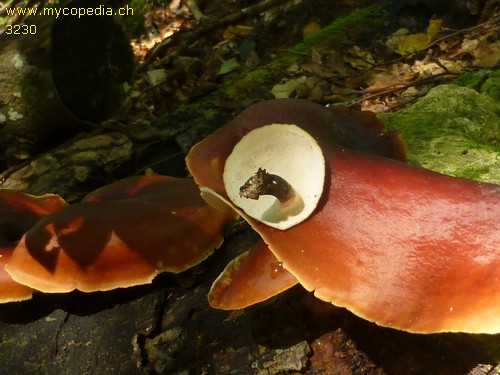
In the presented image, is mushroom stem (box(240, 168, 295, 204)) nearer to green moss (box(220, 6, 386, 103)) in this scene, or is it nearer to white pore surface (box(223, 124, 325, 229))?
white pore surface (box(223, 124, 325, 229))

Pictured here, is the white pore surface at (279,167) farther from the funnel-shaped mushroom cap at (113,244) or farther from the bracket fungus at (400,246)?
the funnel-shaped mushroom cap at (113,244)

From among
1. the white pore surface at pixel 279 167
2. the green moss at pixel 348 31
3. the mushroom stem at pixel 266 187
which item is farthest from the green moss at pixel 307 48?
the mushroom stem at pixel 266 187

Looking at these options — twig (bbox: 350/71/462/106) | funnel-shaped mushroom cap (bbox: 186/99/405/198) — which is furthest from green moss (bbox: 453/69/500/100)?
funnel-shaped mushroom cap (bbox: 186/99/405/198)

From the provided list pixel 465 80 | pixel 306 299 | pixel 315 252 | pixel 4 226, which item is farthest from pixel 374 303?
pixel 465 80

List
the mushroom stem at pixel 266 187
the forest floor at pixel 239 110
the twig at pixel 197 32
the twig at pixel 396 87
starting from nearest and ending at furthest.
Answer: the mushroom stem at pixel 266 187, the forest floor at pixel 239 110, the twig at pixel 396 87, the twig at pixel 197 32

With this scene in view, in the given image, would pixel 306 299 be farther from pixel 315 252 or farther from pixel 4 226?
pixel 4 226

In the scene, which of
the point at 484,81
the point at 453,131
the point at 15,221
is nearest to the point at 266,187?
the point at 15,221

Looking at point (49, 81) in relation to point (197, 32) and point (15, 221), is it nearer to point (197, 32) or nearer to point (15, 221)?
point (15, 221)
